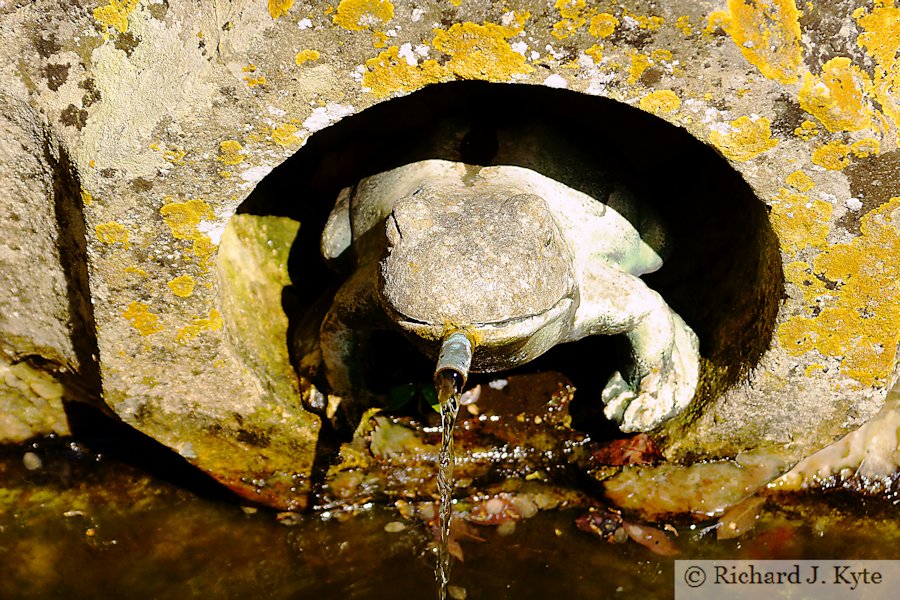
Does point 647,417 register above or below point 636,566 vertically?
above

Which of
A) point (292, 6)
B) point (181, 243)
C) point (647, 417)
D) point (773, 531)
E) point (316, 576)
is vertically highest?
point (292, 6)

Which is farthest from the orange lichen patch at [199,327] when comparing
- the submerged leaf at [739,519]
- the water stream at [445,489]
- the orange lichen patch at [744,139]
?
the submerged leaf at [739,519]

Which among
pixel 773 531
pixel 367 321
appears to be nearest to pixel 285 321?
pixel 367 321

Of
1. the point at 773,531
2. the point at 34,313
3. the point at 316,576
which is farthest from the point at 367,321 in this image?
the point at 773,531

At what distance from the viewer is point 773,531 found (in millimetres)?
3584

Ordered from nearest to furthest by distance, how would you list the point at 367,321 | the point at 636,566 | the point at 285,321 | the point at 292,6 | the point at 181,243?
the point at 292,6 → the point at 181,243 → the point at 367,321 → the point at 636,566 → the point at 285,321

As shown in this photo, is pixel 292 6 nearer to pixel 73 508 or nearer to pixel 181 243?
pixel 181 243

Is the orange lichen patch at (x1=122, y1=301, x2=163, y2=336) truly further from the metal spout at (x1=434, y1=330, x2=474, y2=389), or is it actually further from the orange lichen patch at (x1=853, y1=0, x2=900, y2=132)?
the orange lichen patch at (x1=853, y1=0, x2=900, y2=132)

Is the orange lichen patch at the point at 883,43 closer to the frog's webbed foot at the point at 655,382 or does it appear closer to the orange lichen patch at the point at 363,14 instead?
the frog's webbed foot at the point at 655,382

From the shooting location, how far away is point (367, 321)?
3232mm

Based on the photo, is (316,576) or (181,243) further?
(316,576)

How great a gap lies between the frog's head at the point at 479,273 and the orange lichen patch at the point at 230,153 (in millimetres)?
458

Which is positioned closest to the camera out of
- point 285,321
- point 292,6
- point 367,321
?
point 292,6

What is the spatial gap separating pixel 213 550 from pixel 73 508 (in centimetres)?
57
